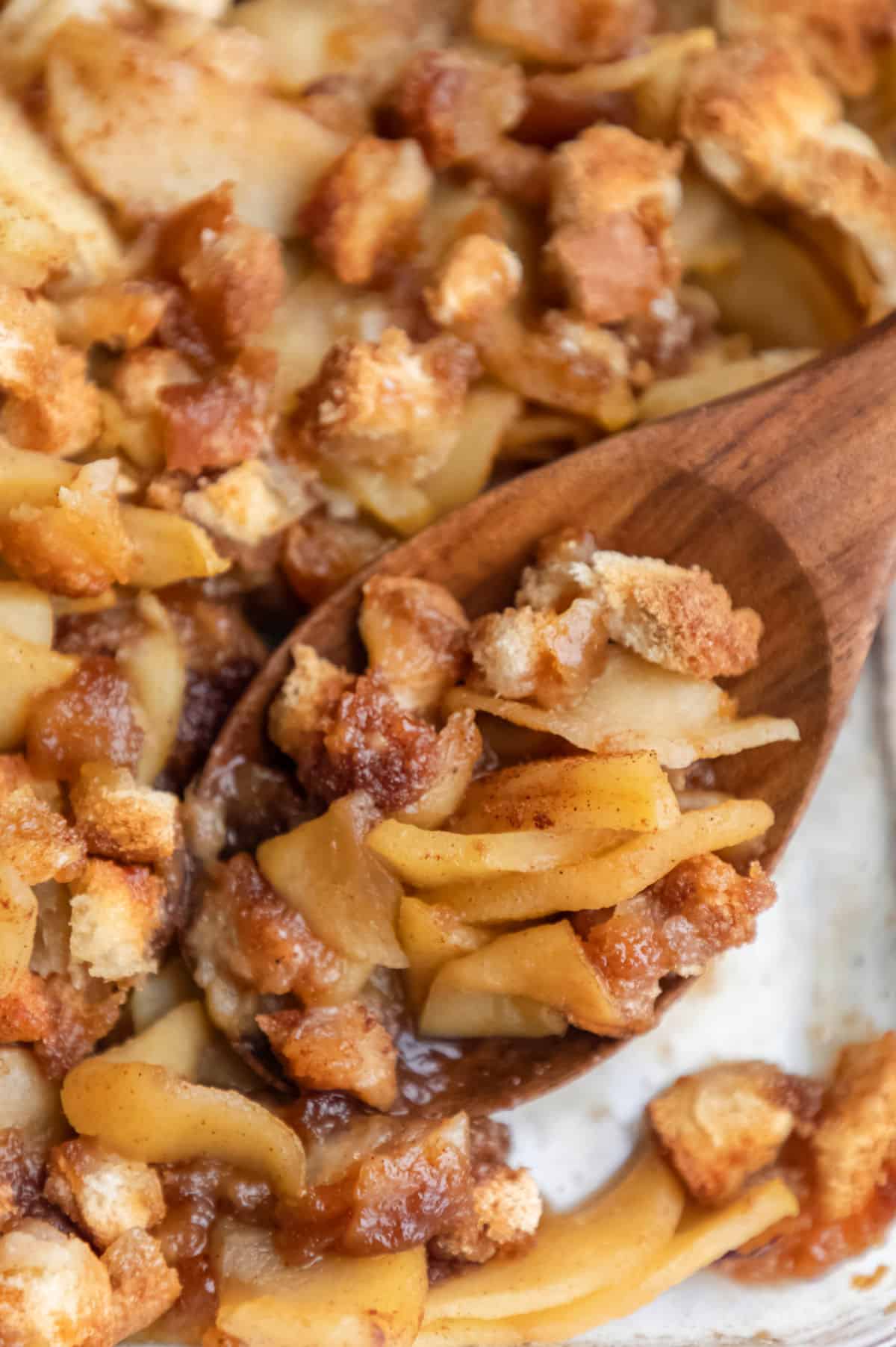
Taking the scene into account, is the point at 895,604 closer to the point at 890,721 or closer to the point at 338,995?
the point at 890,721

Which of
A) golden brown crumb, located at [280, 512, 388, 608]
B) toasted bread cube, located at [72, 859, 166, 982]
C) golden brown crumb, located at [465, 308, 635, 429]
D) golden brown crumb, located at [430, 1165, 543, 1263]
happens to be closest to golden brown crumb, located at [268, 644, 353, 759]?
golden brown crumb, located at [280, 512, 388, 608]

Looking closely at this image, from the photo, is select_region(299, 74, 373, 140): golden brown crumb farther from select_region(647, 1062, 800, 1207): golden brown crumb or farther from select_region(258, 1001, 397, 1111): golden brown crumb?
select_region(647, 1062, 800, 1207): golden brown crumb

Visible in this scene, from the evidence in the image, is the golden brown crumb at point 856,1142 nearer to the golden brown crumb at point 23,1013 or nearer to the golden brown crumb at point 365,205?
the golden brown crumb at point 23,1013

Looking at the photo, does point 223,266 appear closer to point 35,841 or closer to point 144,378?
point 144,378

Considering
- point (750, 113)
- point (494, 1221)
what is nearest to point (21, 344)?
point (750, 113)

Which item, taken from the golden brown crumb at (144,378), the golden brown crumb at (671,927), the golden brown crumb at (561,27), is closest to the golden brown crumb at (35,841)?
the golden brown crumb at (144,378)

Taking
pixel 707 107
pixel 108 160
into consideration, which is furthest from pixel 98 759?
pixel 707 107
